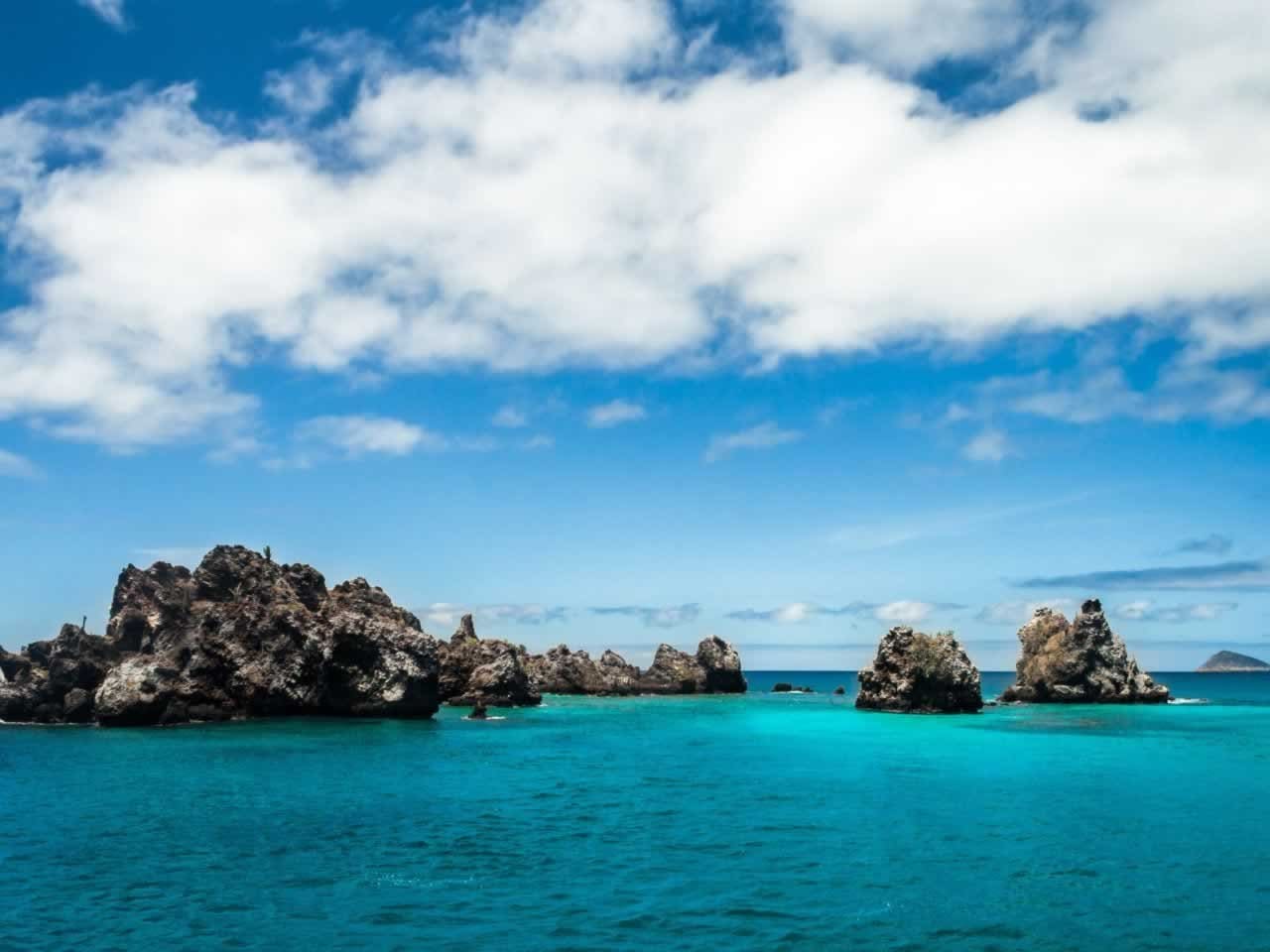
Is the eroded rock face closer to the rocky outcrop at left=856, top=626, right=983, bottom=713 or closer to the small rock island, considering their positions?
the small rock island

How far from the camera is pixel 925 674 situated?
10462cm

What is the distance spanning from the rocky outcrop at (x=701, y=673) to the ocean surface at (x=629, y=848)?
4227 inches

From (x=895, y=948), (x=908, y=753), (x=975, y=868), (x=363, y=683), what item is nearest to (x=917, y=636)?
(x=908, y=753)

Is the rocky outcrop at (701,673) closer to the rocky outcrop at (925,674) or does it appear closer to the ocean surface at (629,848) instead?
the rocky outcrop at (925,674)

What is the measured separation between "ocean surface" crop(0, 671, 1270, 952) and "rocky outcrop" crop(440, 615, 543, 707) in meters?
51.7

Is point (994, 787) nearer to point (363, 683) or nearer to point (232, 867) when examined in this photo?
point (232, 867)

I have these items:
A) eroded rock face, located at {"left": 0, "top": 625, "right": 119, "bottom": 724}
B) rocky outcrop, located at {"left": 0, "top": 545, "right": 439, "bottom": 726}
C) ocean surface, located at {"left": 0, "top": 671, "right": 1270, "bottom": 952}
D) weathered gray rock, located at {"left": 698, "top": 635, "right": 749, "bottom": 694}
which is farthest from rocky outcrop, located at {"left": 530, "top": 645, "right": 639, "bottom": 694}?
ocean surface, located at {"left": 0, "top": 671, "right": 1270, "bottom": 952}

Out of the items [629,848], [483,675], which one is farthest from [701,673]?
[629,848]

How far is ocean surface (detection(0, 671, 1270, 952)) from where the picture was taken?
75.8ft

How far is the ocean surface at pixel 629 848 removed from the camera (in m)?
23.1

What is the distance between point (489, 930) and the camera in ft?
74.8

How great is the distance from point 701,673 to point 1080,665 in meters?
67.5

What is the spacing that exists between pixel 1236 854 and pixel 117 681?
81.6 metres

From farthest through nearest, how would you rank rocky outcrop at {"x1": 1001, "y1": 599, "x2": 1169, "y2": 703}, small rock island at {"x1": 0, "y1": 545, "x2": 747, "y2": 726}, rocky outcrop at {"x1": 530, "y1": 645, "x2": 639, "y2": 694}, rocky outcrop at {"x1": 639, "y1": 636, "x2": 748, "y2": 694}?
rocky outcrop at {"x1": 639, "y1": 636, "x2": 748, "y2": 694}
rocky outcrop at {"x1": 530, "y1": 645, "x2": 639, "y2": 694}
rocky outcrop at {"x1": 1001, "y1": 599, "x2": 1169, "y2": 703}
small rock island at {"x1": 0, "y1": 545, "x2": 747, "y2": 726}
